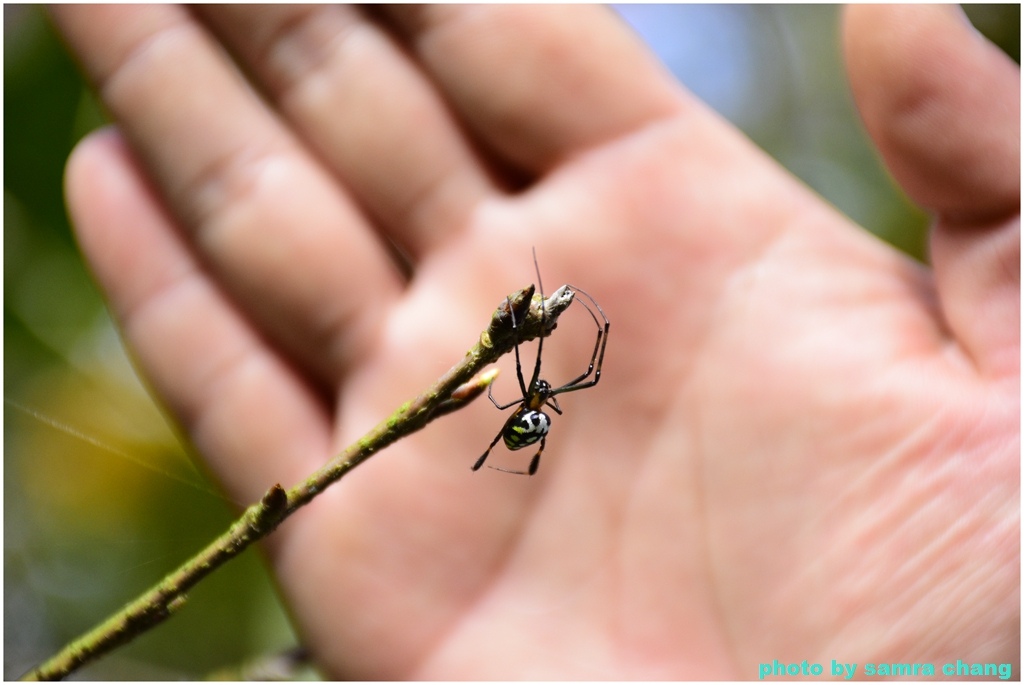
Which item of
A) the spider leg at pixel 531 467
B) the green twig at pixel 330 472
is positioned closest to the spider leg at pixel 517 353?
the green twig at pixel 330 472

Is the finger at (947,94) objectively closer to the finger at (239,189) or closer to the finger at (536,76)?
the finger at (536,76)

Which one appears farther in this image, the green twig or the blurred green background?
the blurred green background

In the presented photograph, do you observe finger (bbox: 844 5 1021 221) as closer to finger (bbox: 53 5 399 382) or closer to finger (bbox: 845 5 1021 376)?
finger (bbox: 845 5 1021 376)

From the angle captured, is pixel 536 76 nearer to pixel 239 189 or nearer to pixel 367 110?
pixel 367 110

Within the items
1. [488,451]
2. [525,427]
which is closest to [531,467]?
[488,451]

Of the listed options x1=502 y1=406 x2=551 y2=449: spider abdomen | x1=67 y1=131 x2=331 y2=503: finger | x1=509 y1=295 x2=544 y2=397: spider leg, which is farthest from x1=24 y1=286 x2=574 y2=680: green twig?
x1=67 y1=131 x2=331 y2=503: finger

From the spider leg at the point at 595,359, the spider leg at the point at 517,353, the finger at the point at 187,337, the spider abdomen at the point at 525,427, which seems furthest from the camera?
the finger at the point at 187,337
